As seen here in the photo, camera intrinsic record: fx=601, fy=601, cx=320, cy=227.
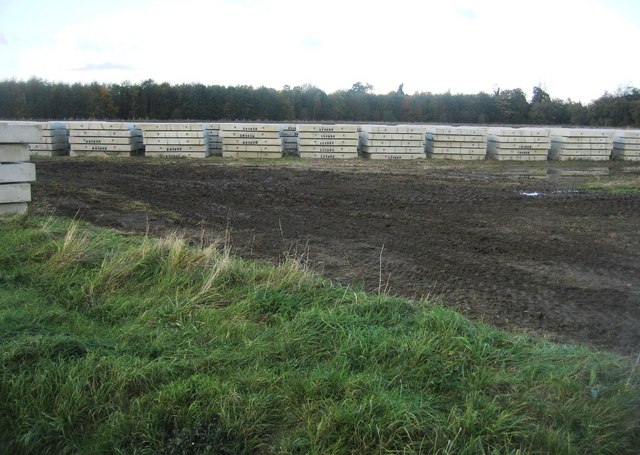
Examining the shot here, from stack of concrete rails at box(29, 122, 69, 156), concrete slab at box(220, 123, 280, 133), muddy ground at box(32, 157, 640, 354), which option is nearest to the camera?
muddy ground at box(32, 157, 640, 354)

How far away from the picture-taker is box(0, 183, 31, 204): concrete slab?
8250 mm

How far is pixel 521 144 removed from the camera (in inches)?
840

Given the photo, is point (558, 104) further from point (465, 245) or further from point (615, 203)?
point (465, 245)

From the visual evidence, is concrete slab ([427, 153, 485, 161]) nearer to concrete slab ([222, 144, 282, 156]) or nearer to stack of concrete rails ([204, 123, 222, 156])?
concrete slab ([222, 144, 282, 156])

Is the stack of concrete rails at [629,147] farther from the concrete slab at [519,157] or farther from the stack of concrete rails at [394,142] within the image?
the stack of concrete rails at [394,142]

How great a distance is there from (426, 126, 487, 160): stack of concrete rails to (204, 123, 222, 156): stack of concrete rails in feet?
25.0

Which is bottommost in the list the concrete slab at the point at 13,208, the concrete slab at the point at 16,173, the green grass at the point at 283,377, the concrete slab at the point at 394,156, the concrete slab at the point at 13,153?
the green grass at the point at 283,377

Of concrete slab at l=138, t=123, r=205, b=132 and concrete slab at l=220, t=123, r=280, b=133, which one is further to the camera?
concrete slab at l=220, t=123, r=280, b=133

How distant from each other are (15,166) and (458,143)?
1599 centimetres

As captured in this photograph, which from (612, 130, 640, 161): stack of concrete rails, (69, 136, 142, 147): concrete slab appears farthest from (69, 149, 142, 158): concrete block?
(612, 130, 640, 161): stack of concrete rails

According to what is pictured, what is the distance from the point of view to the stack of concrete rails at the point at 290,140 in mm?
21359

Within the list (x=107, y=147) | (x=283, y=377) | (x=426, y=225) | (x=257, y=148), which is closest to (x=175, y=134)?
(x=107, y=147)

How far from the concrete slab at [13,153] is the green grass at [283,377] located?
321cm

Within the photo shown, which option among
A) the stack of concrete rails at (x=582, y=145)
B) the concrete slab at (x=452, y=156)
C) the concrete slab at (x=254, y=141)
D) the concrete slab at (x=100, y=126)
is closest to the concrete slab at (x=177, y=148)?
the concrete slab at (x=254, y=141)
